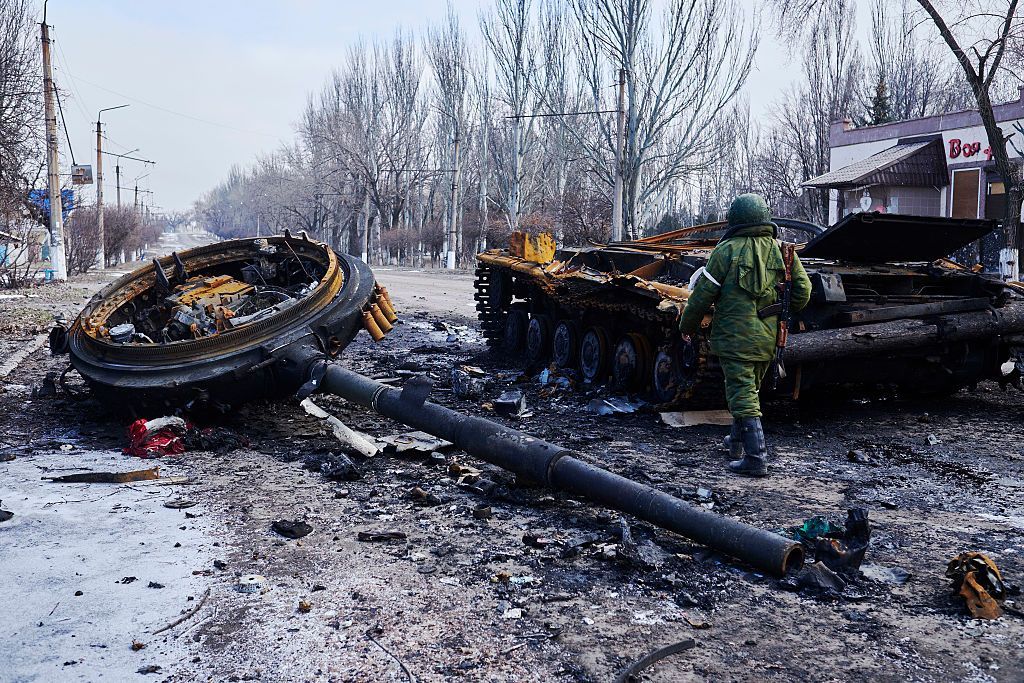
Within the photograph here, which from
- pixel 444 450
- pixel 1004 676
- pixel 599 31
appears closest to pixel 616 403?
pixel 444 450

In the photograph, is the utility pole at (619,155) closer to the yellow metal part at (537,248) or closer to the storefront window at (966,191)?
the storefront window at (966,191)

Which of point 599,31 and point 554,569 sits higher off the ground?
point 599,31

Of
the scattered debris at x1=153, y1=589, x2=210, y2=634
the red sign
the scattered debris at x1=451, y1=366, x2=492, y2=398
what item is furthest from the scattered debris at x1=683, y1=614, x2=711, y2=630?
the red sign

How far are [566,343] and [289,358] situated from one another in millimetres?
3421

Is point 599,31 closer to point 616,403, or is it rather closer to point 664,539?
point 616,403

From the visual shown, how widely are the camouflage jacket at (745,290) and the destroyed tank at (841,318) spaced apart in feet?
2.77

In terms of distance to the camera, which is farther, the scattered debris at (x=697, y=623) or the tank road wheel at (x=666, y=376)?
the tank road wheel at (x=666, y=376)

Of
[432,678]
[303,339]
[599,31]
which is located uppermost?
[599,31]

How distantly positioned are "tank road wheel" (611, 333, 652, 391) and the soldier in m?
2.19

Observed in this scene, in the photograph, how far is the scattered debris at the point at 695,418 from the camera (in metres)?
7.16

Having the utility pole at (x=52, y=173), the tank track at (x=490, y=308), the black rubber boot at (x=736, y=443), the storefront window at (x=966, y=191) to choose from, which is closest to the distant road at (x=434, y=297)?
the tank track at (x=490, y=308)

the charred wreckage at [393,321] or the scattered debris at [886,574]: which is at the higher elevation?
the charred wreckage at [393,321]

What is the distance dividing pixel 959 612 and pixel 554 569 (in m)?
1.54

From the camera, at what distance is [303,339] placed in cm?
709
